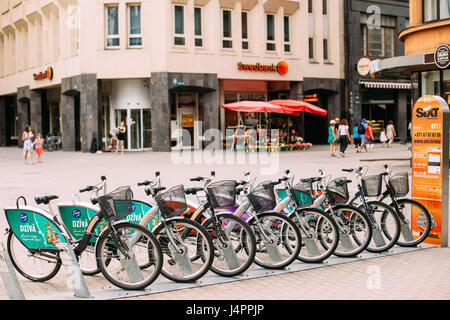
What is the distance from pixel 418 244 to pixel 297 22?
32540mm

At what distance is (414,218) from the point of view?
8.20 metres

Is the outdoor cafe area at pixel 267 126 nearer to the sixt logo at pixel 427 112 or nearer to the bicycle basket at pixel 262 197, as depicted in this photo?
the sixt logo at pixel 427 112

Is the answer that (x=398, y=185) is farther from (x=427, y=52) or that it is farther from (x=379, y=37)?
(x=379, y=37)

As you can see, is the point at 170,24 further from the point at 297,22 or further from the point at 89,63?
the point at 297,22

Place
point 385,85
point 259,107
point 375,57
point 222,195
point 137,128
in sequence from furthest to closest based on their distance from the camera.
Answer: point 375,57 → point 385,85 → point 137,128 → point 259,107 → point 222,195

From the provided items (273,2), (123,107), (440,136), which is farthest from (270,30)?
(440,136)

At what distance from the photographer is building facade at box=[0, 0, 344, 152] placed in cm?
3466

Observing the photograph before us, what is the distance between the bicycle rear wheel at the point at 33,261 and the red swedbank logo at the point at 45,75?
1350 inches

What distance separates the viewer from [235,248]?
6984 millimetres

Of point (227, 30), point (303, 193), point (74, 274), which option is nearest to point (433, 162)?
point (303, 193)

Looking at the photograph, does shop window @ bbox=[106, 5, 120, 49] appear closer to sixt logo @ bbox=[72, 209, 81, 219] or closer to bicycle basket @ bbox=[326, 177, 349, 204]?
bicycle basket @ bbox=[326, 177, 349, 204]

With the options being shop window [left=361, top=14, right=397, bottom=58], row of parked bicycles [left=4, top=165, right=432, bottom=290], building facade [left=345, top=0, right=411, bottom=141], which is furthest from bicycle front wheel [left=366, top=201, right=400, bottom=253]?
shop window [left=361, top=14, right=397, bottom=58]

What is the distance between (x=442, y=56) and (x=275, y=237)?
38.7 ft

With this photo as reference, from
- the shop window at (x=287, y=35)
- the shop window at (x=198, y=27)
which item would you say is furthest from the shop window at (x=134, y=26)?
the shop window at (x=287, y=35)
